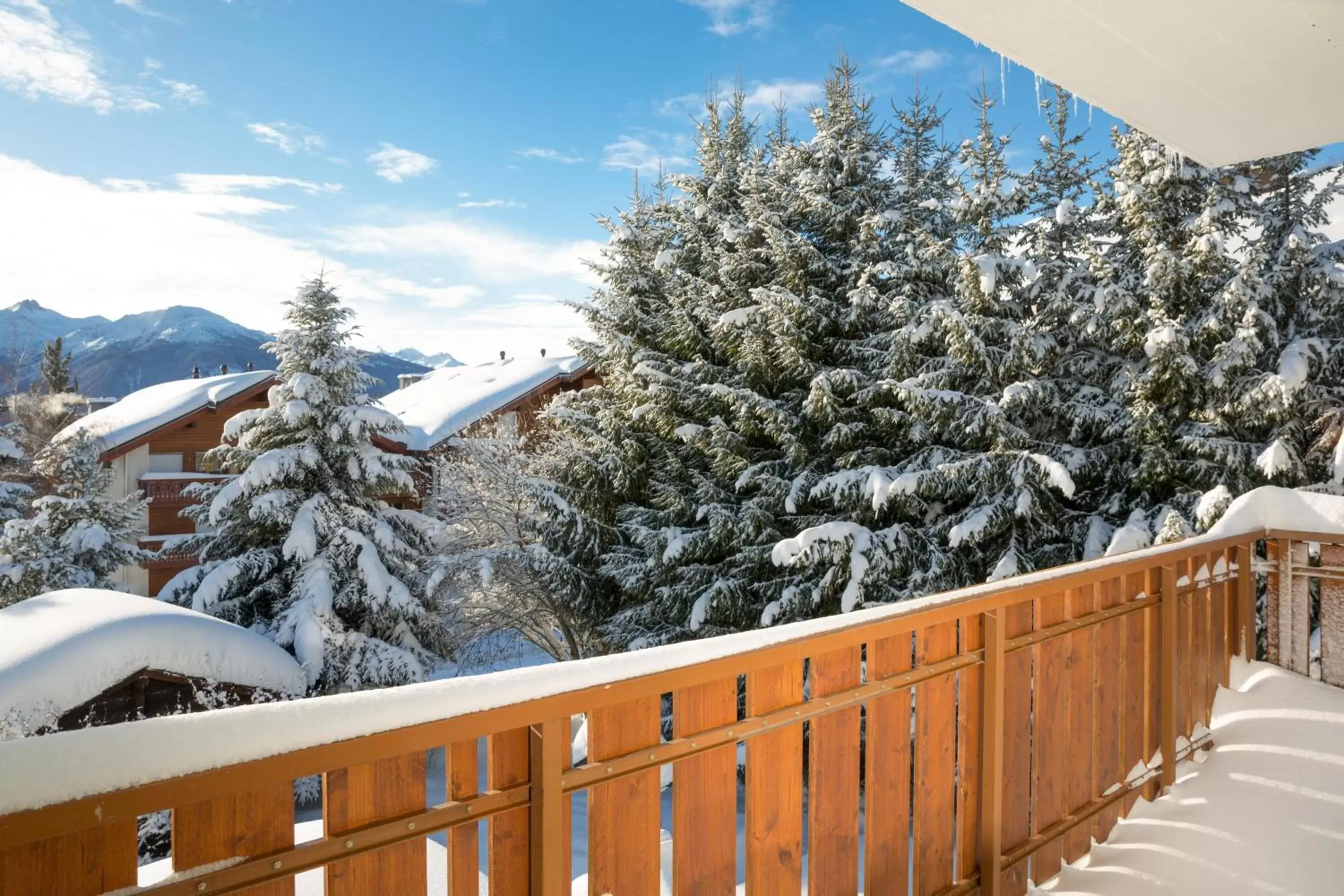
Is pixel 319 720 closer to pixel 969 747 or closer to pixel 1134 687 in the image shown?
pixel 969 747

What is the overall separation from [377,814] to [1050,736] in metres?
2.31

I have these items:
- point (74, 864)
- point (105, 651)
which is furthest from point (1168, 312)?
point (105, 651)

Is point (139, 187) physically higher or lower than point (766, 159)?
higher

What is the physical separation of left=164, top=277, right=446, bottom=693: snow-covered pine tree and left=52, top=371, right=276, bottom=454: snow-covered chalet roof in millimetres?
7055

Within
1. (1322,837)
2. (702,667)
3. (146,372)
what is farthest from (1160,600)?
(146,372)

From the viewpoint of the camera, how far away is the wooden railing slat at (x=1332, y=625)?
4.04 metres

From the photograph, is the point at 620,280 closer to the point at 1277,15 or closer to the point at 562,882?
the point at 1277,15

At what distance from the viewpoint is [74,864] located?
0.99 metres

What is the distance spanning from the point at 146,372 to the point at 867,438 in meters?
38.6

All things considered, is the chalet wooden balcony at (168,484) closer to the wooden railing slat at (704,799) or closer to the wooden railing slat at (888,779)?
the wooden railing slat at (888,779)

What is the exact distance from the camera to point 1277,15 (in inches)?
95.5

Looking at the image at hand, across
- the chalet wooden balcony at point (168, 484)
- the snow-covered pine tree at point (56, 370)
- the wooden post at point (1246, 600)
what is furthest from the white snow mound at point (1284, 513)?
the snow-covered pine tree at point (56, 370)

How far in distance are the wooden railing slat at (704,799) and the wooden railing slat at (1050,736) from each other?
141cm

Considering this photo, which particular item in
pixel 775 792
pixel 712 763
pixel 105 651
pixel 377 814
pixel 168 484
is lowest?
pixel 105 651
